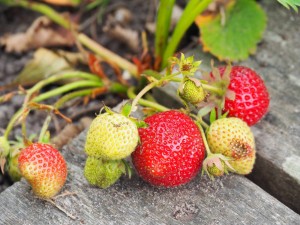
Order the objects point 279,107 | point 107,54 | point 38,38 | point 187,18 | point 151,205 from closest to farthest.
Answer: point 151,205 < point 279,107 < point 187,18 < point 107,54 < point 38,38

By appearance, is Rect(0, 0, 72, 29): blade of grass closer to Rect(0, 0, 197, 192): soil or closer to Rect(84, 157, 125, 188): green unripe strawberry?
Rect(0, 0, 197, 192): soil

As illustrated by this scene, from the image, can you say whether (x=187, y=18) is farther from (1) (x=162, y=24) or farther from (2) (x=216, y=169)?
(2) (x=216, y=169)

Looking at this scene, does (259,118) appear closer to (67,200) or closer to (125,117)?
(125,117)

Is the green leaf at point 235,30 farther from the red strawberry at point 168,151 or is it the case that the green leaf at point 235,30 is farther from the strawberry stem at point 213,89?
the red strawberry at point 168,151

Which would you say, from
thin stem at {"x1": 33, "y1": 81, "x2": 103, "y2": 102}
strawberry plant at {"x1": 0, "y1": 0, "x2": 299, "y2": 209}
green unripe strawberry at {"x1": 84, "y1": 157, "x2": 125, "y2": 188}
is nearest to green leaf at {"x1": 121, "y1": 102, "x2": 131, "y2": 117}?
strawberry plant at {"x1": 0, "y1": 0, "x2": 299, "y2": 209}

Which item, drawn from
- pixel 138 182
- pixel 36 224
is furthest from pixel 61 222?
pixel 138 182

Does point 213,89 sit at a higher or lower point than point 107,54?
higher

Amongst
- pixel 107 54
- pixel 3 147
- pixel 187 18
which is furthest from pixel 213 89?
pixel 107 54
